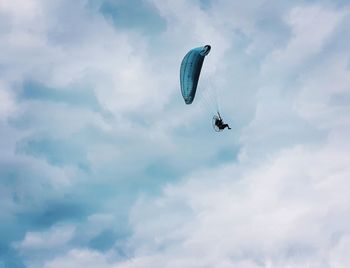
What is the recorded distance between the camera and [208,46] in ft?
251

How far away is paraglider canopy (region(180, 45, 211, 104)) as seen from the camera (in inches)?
2977

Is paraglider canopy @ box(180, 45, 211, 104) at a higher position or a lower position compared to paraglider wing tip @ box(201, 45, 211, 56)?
lower

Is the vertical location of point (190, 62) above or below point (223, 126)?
above

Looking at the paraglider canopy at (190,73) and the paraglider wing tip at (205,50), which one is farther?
the paraglider wing tip at (205,50)

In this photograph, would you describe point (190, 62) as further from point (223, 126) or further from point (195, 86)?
point (223, 126)

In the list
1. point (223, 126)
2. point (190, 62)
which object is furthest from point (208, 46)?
point (223, 126)

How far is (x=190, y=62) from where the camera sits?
75.6 m

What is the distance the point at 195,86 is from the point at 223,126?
706cm

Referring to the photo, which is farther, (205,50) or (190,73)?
(205,50)

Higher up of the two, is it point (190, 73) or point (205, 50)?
point (205, 50)

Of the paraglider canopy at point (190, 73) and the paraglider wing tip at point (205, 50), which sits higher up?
the paraglider wing tip at point (205, 50)

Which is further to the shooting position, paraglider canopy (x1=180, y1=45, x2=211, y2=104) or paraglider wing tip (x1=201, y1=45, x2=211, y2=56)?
paraglider wing tip (x1=201, y1=45, x2=211, y2=56)

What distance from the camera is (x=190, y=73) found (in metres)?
75.6

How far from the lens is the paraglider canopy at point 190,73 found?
248 ft
